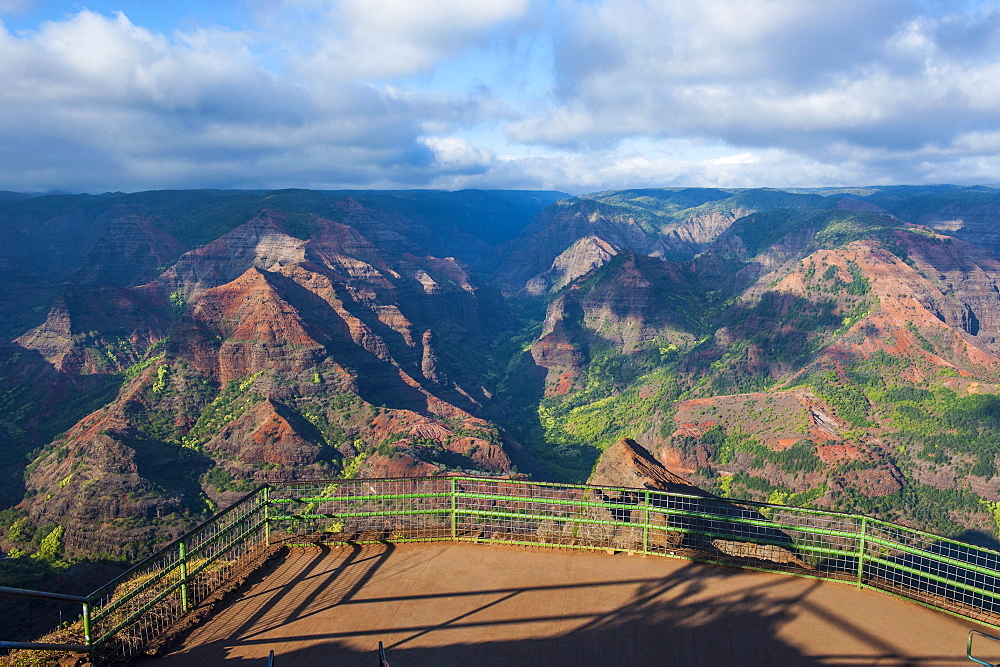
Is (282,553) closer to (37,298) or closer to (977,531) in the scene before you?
(977,531)

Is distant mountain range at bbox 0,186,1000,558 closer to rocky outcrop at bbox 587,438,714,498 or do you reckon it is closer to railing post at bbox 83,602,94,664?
rocky outcrop at bbox 587,438,714,498

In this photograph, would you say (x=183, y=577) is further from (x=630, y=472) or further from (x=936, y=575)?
(x=630, y=472)

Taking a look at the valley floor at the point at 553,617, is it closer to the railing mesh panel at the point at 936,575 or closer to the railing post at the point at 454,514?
the railing mesh panel at the point at 936,575

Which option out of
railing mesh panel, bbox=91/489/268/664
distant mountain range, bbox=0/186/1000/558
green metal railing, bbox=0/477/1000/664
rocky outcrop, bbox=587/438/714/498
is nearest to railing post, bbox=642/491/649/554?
green metal railing, bbox=0/477/1000/664

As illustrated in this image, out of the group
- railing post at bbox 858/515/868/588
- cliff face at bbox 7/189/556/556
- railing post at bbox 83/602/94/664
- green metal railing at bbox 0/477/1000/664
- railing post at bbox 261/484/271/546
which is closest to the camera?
railing post at bbox 83/602/94/664

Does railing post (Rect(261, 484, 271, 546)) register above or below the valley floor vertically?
above

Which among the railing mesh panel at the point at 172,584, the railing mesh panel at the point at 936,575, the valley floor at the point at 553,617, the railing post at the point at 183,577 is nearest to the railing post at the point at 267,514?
the railing mesh panel at the point at 172,584

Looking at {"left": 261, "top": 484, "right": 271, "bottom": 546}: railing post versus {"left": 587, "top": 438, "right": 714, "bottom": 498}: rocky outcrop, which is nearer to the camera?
{"left": 261, "top": 484, "right": 271, "bottom": 546}: railing post

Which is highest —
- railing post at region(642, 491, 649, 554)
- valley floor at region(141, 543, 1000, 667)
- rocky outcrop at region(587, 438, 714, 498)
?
railing post at region(642, 491, 649, 554)
